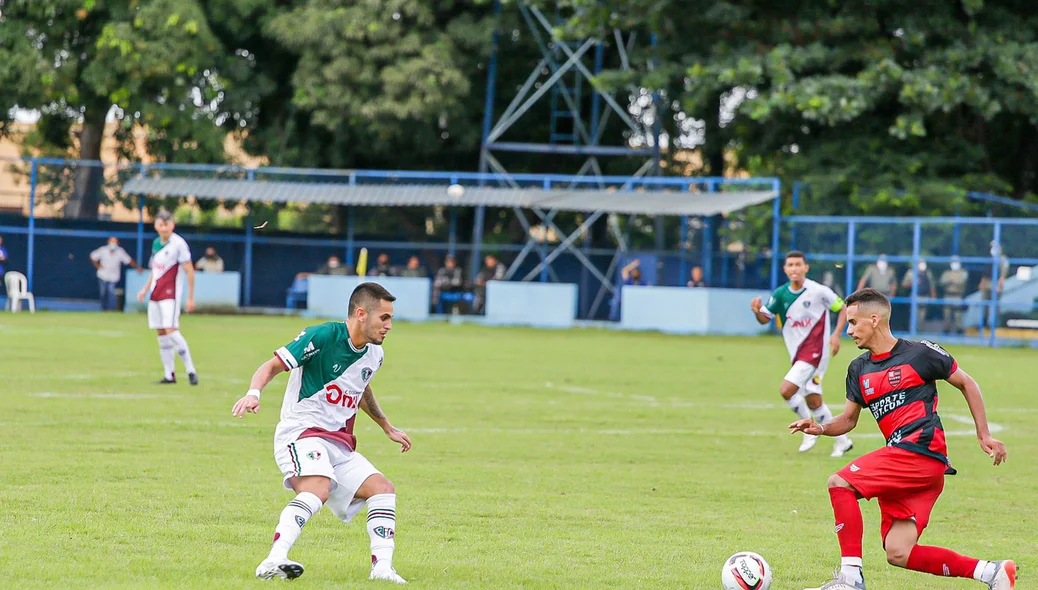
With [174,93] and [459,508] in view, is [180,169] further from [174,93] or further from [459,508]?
[459,508]

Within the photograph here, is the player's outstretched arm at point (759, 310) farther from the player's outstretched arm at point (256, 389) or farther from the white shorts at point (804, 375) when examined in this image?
the player's outstretched arm at point (256, 389)

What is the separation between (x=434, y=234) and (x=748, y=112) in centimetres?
939

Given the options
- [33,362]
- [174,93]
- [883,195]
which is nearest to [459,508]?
[33,362]

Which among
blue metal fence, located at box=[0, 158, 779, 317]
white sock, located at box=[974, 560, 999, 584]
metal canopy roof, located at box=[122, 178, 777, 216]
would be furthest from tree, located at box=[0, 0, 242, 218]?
white sock, located at box=[974, 560, 999, 584]

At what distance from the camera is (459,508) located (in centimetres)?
855

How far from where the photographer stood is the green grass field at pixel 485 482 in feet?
22.2

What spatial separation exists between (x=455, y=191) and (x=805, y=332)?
72.5ft

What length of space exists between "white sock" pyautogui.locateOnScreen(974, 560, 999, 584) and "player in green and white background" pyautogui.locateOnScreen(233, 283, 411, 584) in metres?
2.68

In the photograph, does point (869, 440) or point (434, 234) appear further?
point (434, 234)

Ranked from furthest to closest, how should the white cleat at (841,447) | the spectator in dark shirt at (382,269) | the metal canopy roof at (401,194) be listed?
the spectator in dark shirt at (382,269)
the metal canopy roof at (401,194)
the white cleat at (841,447)

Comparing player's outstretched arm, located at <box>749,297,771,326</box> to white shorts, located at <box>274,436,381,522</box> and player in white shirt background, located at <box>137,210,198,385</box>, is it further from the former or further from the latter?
player in white shirt background, located at <box>137,210,198,385</box>

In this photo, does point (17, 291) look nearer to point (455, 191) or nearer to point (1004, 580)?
point (455, 191)

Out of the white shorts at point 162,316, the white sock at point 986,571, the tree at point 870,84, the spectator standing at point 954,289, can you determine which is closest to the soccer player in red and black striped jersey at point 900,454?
the white sock at point 986,571

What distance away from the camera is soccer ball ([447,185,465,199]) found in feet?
112
